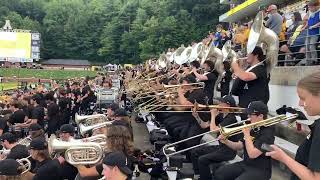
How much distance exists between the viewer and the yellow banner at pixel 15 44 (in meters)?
47.1

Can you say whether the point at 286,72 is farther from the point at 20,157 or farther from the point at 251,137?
the point at 20,157

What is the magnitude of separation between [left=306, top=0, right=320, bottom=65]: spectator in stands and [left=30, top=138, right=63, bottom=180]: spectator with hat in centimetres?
502

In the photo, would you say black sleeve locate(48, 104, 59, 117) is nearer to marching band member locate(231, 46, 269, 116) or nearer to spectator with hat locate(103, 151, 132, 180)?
marching band member locate(231, 46, 269, 116)

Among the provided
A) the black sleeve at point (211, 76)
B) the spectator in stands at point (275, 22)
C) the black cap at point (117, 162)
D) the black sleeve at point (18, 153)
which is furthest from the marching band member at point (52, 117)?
the black cap at point (117, 162)

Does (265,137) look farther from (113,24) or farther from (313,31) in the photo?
(113,24)

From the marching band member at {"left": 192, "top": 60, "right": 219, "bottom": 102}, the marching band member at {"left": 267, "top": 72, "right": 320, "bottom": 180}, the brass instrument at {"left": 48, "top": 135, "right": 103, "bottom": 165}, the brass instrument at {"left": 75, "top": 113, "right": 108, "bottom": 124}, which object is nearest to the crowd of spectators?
the marching band member at {"left": 192, "top": 60, "right": 219, "bottom": 102}

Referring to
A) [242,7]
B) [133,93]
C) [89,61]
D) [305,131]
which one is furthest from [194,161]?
[89,61]

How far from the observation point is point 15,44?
47938mm

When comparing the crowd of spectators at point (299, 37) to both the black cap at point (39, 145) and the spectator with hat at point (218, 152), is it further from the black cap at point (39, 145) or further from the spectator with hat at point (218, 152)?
the black cap at point (39, 145)

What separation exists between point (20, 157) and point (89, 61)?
81445 millimetres

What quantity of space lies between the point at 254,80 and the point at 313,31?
3.00 m

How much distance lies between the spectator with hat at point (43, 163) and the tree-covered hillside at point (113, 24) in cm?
6137

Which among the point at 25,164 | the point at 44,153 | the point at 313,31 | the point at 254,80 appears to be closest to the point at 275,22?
the point at 313,31

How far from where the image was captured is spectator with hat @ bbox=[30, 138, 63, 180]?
5706mm
